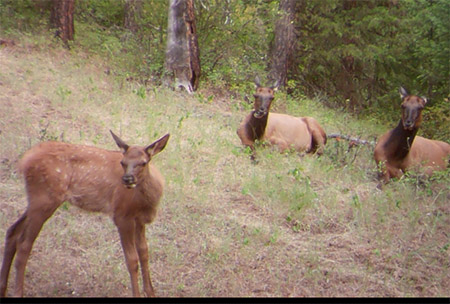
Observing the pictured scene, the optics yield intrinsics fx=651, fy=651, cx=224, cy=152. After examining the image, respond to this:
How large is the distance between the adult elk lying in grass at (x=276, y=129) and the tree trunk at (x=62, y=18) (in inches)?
304

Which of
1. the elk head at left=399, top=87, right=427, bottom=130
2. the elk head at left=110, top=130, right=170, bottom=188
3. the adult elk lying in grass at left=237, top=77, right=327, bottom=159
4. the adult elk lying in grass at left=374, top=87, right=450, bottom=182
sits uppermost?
the elk head at left=110, top=130, right=170, bottom=188

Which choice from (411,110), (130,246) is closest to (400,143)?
(411,110)

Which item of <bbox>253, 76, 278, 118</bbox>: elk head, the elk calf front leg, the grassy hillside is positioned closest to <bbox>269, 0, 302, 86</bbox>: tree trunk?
the grassy hillside

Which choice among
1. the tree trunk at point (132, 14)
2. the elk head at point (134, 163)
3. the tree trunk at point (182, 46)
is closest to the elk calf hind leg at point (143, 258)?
the elk head at point (134, 163)

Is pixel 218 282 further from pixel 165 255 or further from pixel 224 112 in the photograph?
pixel 224 112

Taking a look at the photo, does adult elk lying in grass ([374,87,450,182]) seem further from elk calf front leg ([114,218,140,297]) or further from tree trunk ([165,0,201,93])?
tree trunk ([165,0,201,93])

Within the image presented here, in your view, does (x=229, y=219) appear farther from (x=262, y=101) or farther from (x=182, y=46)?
(x=182, y=46)

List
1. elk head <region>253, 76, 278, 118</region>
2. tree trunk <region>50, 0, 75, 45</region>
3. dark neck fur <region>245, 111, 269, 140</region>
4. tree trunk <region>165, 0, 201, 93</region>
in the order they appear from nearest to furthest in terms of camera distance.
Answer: elk head <region>253, 76, 278, 118</region>, dark neck fur <region>245, 111, 269, 140</region>, tree trunk <region>165, 0, 201, 93</region>, tree trunk <region>50, 0, 75, 45</region>

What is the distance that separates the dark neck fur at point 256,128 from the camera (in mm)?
12938

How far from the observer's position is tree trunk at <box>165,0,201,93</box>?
17.2m

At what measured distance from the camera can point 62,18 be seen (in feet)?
62.3

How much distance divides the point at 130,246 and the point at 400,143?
6.59m

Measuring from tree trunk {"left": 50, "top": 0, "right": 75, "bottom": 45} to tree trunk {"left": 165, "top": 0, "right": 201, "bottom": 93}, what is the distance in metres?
3.52

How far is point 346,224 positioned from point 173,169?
9.90ft
